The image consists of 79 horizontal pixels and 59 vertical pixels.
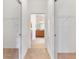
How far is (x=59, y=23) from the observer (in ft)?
13.4

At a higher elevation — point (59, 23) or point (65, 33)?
point (59, 23)

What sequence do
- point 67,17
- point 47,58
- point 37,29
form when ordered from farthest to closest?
point 37,29, point 47,58, point 67,17

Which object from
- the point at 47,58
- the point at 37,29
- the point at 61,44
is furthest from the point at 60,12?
the point at 37,29

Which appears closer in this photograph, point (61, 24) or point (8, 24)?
point (8, 24)

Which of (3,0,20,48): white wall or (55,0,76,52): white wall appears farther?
(55,0,76,52): white wall

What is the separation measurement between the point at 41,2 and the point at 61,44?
16.2 feet

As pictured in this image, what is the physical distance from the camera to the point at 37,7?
8375 mm

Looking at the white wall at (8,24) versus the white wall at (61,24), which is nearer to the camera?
the white wall at (8,24)

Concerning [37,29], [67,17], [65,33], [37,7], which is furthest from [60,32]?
[37,29]

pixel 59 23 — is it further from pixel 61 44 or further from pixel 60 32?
pixel 61 44

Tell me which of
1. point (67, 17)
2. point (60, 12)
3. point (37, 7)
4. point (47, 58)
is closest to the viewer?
point (67, 17)

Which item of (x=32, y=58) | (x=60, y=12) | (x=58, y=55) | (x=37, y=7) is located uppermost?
(x=37, y=7)

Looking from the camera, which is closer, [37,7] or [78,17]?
[78,17]

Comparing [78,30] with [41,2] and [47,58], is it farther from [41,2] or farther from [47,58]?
[41,2]
